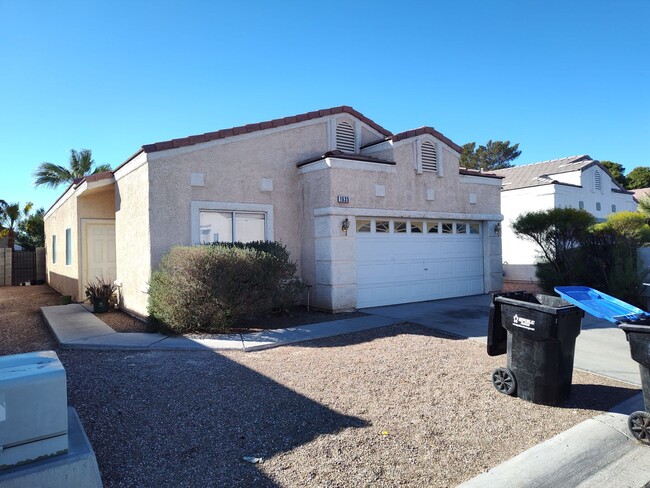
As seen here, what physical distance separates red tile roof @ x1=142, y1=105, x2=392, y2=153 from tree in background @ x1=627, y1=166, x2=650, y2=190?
4180cm

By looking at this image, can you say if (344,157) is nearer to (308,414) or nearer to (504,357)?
(504,357)

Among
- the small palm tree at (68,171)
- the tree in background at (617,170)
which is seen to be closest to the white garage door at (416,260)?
the small palm tree at (68,171)

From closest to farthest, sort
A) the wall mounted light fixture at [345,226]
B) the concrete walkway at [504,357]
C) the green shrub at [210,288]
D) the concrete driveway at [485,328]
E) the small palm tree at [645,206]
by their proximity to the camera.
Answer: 1. the concrete walkway at [504,357]
2. the concrete driveway at [485,328]
3. the green shrub at [210,288]
4. the wall mounted light fixture at [345,226]
5. the small palm tree at [645,206]

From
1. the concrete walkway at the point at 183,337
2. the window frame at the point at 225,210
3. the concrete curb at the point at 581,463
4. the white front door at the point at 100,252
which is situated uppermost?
the window frame at the point at 225,210

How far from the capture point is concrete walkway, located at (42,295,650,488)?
11.4 ft

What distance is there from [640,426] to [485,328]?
4.50 metres

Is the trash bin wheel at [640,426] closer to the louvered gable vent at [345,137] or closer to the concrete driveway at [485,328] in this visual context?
the concrete driveway at [485,328]

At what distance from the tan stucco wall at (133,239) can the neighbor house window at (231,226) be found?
1215mm

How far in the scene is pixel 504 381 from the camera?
17.0 feet

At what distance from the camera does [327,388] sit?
5266mm

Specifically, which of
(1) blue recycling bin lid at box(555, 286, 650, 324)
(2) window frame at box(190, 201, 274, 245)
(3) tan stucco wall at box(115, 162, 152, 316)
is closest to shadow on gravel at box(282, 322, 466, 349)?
(1) blue recycling bin lid at box(555, 286, 650, 324)

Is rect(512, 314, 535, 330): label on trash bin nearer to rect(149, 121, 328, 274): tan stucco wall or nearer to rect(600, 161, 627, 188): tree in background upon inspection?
rect(149, 121, 328, 274): tan stucco wall

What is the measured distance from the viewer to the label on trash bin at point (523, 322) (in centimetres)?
488

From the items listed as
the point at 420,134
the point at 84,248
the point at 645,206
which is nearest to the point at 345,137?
the point at 420,134
